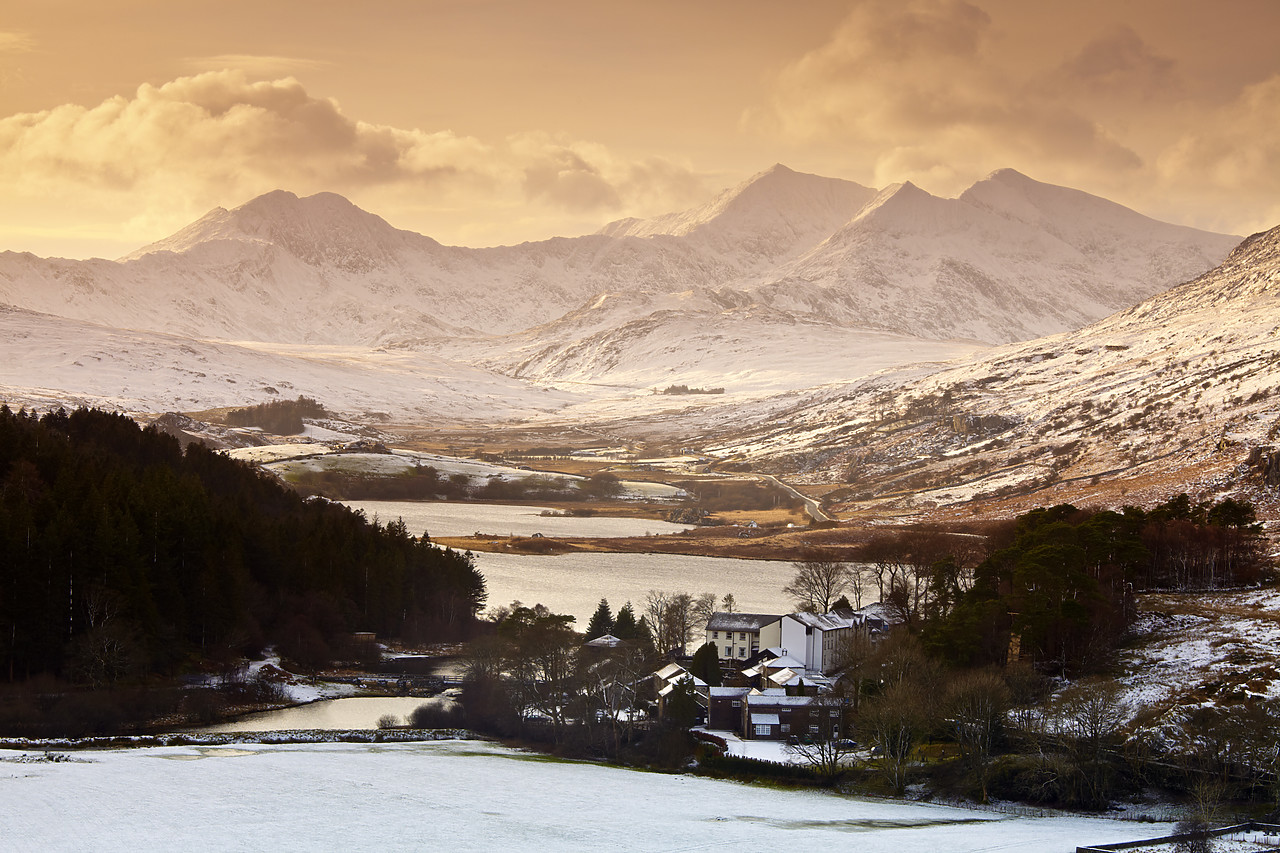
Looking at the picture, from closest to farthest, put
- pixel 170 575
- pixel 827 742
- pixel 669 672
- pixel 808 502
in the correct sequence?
pixel 827 742 → pixel 669 672 → pixel 170 575 → pixel 808 502

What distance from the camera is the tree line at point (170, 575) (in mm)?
55969

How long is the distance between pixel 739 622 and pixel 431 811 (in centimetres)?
2967

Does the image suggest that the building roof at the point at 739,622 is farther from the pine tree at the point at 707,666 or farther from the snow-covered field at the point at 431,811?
the snow-covered field at the point at 431,811

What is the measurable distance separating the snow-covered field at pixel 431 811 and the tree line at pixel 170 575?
13.0m

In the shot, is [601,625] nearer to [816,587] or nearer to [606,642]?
[606,642]

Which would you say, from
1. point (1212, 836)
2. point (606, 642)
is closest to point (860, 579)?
point (606, 642)

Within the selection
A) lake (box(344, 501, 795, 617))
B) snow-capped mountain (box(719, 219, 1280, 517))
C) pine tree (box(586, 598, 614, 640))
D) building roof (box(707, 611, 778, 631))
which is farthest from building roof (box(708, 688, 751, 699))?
snow-capped mountain (box(719, 219, 1280, 517))

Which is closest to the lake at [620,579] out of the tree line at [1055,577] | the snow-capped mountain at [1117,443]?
the tree line at [1055,577]

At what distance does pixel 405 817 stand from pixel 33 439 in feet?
167

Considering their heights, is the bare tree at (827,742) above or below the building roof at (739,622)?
below

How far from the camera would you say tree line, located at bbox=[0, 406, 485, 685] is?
55969 mm

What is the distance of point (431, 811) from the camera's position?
37.7 meters

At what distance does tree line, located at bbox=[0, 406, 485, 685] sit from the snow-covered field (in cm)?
1305

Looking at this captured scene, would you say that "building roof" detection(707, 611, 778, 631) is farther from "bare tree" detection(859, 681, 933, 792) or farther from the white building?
"bare tree" detection(859, 681, 933, 792)
